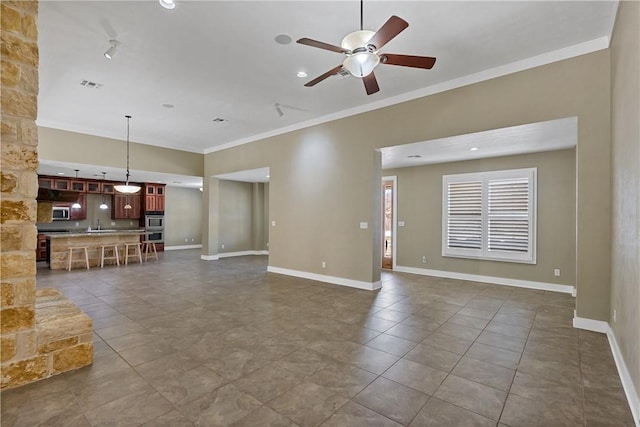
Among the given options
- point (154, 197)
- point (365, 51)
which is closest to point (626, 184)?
point (365, 51)

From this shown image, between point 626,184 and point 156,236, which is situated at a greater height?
point 626,184

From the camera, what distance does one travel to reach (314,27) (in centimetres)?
339

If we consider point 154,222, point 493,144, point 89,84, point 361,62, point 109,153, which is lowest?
point 154,222

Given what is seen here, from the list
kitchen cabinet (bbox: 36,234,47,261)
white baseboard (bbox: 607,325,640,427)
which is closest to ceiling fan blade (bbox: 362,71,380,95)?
white baseboard (bbox: 607,325,640,427)

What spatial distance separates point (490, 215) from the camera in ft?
20.8

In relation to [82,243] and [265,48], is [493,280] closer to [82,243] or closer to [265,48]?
[265,48]

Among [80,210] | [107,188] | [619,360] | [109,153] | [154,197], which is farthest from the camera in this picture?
Answer: [154,197]

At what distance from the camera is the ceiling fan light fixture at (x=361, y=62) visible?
8.59 ft

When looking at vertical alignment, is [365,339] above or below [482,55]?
below

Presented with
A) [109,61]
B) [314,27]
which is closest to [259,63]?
[314,27]

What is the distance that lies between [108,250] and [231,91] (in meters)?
6.65

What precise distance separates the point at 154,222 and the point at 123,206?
1.19 m

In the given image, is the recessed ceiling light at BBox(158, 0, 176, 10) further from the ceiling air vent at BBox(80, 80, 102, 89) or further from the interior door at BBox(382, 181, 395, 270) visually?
the interior door at BBox(382, 181, 395, 270)

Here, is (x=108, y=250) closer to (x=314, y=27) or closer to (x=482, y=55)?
(x=314, y=27)
